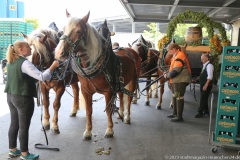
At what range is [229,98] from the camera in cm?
390

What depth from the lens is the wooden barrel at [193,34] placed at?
26.5 ft

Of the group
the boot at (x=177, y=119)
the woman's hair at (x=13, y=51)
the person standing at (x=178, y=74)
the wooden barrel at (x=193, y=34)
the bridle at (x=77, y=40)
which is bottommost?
the boot at (x=177, y=119)

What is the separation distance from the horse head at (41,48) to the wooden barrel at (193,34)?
205 inches

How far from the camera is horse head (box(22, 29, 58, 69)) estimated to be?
4.34 meters

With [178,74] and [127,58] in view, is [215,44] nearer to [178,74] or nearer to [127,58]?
[178,74]

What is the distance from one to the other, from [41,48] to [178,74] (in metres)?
3.11

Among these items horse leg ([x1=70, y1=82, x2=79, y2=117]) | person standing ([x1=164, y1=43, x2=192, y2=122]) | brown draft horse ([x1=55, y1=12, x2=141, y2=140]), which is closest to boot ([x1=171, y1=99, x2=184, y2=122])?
Result: person standing ([x1=164, y1=43, x2=192, y2=122])

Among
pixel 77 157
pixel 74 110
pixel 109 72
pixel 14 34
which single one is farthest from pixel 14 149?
pixel 14 34

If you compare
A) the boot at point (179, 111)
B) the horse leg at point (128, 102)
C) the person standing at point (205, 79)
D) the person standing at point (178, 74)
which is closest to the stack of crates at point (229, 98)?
the person standing at point (178, 74)

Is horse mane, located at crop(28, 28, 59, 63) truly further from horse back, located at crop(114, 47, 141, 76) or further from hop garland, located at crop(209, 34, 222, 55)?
hop garland, located at crop(209, 34, 222, 55)

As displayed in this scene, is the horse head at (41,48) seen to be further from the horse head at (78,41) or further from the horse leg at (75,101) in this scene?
the horse leg at (75,101)

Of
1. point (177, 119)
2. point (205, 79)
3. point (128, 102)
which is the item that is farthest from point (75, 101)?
point (205, 79)

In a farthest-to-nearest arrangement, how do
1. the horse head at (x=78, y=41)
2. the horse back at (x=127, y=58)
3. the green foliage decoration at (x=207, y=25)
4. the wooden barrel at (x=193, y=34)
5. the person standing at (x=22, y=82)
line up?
the wooden barrel at (x=193, y=34) → the green foliage decoration at (x=207, y=25) → the horse back at (x=127, y=58) → the horse head at (x=78, y=41) → the person standing at (x=22, y=82)

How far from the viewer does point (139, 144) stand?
4363mm
